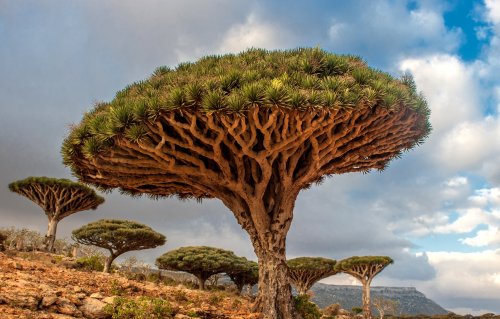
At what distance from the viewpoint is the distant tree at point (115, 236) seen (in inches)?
1307

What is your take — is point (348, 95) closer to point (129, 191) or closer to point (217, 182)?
point (217, 182)

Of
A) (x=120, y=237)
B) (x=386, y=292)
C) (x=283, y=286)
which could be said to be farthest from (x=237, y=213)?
(x=386, y=292)

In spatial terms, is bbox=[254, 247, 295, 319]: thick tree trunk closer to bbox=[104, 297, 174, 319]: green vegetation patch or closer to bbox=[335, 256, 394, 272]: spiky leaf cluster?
bbox=[104, 297, 174, 319]: green vegetation patch

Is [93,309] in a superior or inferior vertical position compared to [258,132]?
inferior

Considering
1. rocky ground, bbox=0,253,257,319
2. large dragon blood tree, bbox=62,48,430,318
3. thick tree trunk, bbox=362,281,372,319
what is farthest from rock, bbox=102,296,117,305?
thick tree trunk, bbox=362,281,372,319

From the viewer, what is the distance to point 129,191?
15.6 meters

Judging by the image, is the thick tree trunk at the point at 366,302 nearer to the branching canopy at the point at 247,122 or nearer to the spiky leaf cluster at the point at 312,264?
the spiky leaf cluster at the point at 312,264

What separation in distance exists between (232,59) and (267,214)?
469cm

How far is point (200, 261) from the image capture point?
126ft

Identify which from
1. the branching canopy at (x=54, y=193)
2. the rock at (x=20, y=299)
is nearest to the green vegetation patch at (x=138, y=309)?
the rock at (x=20, y=299)

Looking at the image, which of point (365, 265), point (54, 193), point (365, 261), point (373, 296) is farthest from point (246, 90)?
point (373, 296)

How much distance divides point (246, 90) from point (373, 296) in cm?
13251

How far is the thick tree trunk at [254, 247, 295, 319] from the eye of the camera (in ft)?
40.5

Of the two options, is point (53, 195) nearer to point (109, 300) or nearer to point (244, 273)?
point (244, 273)
